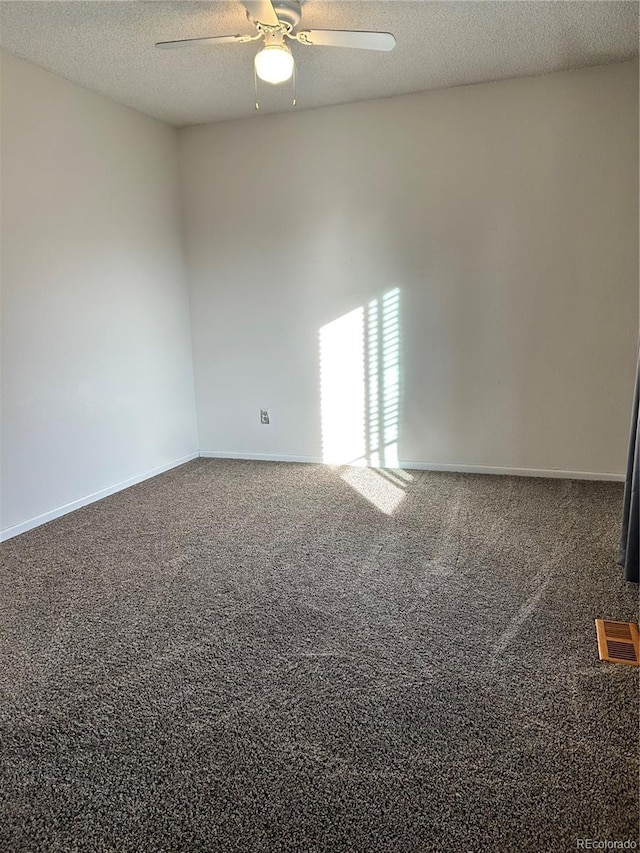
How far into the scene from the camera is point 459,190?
3875 millimetres

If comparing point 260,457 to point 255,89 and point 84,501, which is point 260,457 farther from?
point 255,89

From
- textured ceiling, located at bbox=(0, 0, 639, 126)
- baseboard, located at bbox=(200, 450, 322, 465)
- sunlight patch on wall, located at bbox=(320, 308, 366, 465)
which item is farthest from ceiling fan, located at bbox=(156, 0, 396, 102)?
baseboard, located at bbox=(200, 450, 322, 465)

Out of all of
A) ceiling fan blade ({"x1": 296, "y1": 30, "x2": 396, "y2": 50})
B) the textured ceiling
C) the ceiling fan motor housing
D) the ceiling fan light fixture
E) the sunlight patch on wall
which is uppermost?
the textured ceiling

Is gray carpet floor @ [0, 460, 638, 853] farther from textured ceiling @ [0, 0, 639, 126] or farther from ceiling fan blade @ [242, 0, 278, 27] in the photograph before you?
textured ceiling @ [0, 0, 639, 126]

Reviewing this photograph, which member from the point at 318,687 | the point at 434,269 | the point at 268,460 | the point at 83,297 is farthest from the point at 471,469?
the point at 83,297

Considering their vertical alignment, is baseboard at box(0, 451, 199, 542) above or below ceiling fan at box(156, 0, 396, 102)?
below

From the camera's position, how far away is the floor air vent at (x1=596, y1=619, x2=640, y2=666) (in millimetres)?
1887

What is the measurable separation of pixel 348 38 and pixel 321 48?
0.64 meters

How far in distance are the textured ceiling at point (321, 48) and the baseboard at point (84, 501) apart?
8.36ft

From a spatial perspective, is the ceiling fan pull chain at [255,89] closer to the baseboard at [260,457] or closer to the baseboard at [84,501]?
the baseboard at [260,457]

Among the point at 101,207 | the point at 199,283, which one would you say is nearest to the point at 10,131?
the point at 101,207

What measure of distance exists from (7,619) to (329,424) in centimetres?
269

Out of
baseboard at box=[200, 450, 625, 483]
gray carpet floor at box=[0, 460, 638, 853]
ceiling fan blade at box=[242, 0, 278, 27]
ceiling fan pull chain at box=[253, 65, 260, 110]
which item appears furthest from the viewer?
baseboard at box=[200, 450, 625, 483]

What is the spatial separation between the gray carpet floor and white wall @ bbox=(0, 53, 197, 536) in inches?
24.1
